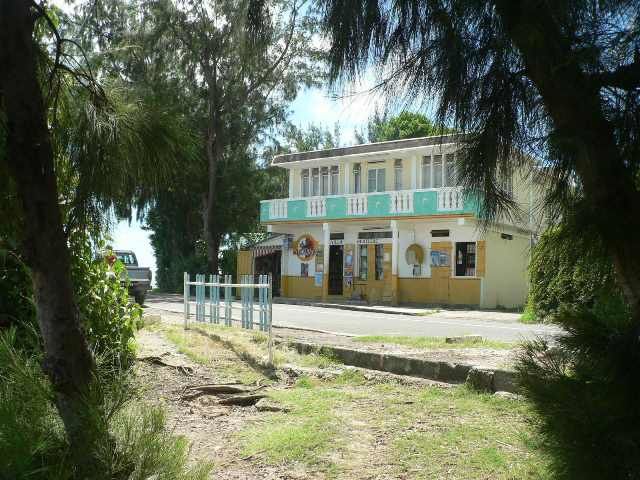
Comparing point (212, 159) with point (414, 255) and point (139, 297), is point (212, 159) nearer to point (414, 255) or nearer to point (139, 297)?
point (414, 255)

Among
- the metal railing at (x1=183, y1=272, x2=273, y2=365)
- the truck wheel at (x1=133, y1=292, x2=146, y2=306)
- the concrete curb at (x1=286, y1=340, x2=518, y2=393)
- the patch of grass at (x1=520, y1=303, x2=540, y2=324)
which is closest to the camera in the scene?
the concrete curb at (x1=286, y1=340, x2=518, y2=393)

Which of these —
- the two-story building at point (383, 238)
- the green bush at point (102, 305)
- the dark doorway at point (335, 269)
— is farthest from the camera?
the dark doorway at point (335, 269)

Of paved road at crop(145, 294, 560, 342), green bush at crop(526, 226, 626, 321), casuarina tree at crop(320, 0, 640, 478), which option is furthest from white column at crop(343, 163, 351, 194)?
green bush at crop(526, 226, 626, 321)

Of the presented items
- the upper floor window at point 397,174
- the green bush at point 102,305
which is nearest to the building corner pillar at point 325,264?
the upper floor window at point 397,174

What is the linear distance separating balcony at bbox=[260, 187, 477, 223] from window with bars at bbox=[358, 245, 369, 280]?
1.76 metres

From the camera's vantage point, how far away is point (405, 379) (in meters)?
7.19

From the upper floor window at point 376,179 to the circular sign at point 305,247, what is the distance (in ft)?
11.1

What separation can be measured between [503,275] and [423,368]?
18.0 meters

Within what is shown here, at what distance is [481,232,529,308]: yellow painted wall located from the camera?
2339cm

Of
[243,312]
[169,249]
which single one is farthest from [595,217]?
[169,249]

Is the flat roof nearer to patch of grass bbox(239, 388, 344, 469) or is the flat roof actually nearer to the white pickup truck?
the white pickup truck

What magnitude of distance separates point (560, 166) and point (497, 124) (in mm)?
466

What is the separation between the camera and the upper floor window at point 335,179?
27.7m

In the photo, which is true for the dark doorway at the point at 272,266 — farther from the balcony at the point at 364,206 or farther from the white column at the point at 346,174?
the white column at the point at 346,174
